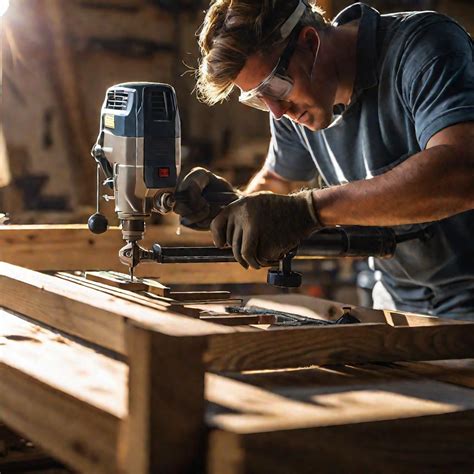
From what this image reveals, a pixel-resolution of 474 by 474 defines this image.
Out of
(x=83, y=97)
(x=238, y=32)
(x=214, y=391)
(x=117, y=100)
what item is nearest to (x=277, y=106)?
(x=238, y=32)

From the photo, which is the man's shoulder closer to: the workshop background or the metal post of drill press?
the metal post of drill press

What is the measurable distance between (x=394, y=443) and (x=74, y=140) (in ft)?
17.7

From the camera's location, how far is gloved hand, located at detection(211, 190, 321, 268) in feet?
6.87

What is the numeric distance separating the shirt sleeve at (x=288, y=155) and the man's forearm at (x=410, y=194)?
1025mm

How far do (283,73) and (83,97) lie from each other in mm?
4151

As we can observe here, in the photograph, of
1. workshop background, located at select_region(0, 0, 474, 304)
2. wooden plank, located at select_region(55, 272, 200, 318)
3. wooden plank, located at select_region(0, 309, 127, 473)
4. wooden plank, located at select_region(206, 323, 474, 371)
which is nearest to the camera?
wooden plank, located at select_region(0, 309, 127, 473)

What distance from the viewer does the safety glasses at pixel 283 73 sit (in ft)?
7.80

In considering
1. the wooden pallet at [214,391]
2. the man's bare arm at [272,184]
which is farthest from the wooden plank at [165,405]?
the man's bare arm at [272,184]

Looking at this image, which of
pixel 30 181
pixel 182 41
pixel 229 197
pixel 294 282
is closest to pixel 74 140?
pixel 30 181

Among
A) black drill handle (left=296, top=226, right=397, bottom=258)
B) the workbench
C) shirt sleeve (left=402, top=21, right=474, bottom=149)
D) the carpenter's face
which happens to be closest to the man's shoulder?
shirt sleeve (left=402, top=21, right=474, bottom=149)

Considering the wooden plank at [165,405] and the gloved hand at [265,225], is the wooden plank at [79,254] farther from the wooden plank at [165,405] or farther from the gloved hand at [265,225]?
the wooden plank at [165,405]

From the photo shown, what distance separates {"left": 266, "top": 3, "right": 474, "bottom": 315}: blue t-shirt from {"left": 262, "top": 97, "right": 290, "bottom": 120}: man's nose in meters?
0.21

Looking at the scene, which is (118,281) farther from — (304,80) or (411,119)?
(411,119)

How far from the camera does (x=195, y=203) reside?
235 centimetres
